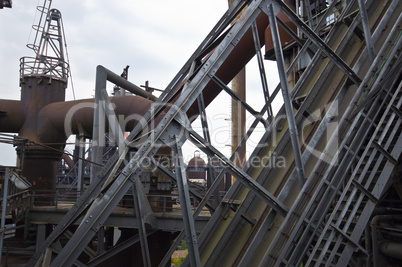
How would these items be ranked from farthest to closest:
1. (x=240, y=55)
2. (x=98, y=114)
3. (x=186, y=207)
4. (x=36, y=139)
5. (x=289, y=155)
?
(x=36, y=139) < (x=240, y=55) < (x=98, y=114) < (x=289, y=155) < (x=186, y=207)

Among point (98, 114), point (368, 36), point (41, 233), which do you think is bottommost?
point (41, 233)

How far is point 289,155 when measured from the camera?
512 centimetres

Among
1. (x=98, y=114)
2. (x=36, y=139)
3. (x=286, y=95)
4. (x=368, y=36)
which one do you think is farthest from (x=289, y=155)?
(x=36, y=139)

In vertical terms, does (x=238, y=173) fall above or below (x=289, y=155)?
below

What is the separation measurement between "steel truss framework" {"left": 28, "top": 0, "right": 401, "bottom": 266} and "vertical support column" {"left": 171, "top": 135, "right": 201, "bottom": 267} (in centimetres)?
1

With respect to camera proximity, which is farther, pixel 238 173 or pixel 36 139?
pixel 36 139

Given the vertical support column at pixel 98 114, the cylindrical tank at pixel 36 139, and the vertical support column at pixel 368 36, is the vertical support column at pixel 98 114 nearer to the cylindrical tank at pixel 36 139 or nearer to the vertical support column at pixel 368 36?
the vertical support column at pixel 368 36

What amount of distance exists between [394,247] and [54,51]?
1774cm

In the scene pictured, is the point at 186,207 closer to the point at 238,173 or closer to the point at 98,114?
the point at 238,173

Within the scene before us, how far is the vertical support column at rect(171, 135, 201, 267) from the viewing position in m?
3.46

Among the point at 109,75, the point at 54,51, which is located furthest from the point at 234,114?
the point at 109,75

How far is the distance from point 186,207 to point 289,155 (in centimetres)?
230

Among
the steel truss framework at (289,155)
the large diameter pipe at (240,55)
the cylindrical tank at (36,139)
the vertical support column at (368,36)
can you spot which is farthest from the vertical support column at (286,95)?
A: the cylindrical tank at (36,139)

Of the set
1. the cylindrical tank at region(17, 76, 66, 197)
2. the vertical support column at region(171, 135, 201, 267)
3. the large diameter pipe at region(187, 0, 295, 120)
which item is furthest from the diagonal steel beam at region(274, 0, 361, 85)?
the cylindrical tank at region(17, 76, 66, 197)
